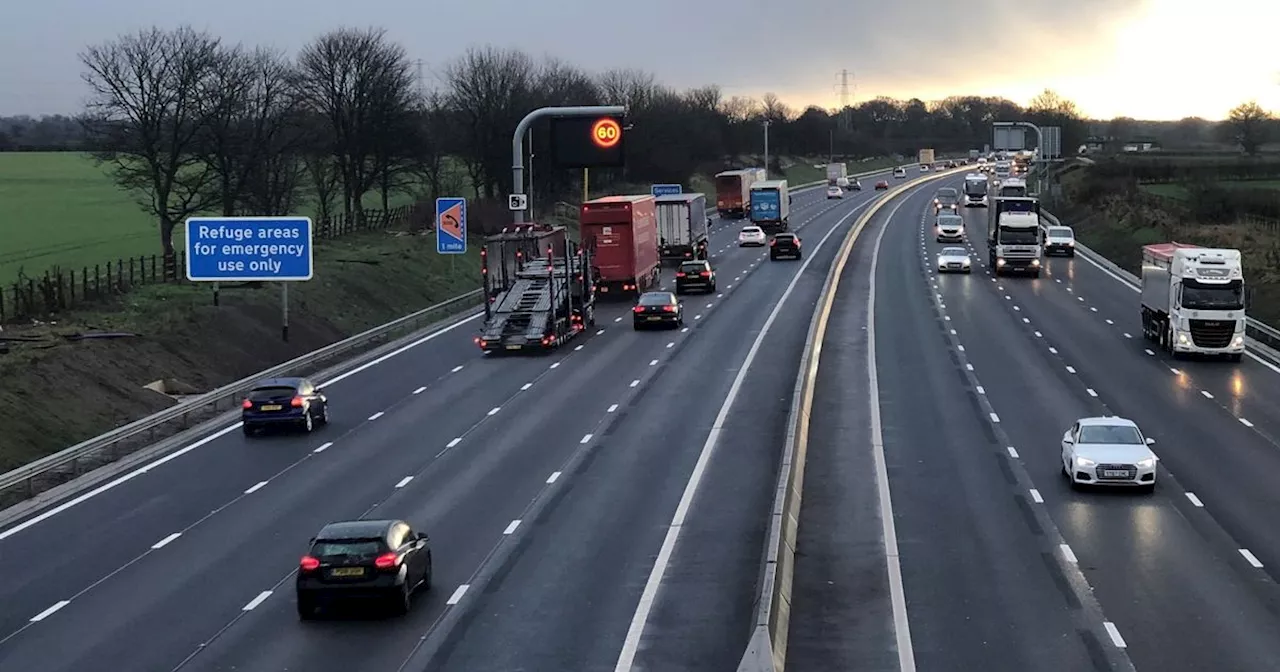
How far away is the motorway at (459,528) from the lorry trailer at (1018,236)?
3398 cm

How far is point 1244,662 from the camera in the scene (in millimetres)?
18188

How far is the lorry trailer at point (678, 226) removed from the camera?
80562 mm

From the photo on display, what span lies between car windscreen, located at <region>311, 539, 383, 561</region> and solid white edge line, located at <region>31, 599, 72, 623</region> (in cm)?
415

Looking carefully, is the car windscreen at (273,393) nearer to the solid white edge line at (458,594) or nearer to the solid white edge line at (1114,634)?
the solid white edge line at (458,594)

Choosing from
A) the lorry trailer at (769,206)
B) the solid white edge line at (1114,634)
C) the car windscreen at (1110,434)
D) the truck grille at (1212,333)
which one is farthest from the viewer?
the lorry trailer at (769,206)

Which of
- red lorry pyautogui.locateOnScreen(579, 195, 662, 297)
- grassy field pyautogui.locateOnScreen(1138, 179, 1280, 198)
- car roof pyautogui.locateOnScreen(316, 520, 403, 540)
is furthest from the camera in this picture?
grassy field pyautogui.locateOnScreen(1138, 179, 1280, 198)

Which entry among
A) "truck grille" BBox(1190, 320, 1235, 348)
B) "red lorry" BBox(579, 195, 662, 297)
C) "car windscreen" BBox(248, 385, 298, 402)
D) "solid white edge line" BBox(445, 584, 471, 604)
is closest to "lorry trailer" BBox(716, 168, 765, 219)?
"red lorry" BBox(579, 195, 662, 297)

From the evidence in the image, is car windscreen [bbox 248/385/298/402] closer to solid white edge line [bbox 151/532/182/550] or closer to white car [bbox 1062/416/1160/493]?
solid white edge line [bbox 151/532/182/550]

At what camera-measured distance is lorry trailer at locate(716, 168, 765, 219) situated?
122 m

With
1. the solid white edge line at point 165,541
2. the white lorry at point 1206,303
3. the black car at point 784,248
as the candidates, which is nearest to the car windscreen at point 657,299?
the white lorry at point 1206,303

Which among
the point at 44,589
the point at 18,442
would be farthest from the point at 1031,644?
the point at 18,442

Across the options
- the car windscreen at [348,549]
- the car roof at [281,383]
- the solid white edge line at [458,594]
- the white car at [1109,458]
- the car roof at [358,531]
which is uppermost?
the car roof at [281,383]

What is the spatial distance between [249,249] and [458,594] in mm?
29213

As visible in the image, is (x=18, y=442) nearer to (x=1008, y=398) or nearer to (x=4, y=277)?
(x=1008, y=398)
